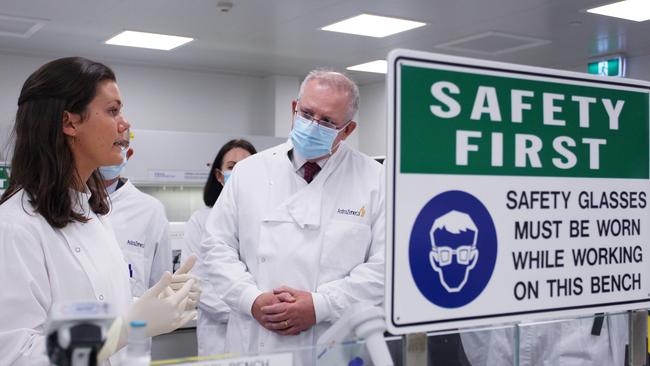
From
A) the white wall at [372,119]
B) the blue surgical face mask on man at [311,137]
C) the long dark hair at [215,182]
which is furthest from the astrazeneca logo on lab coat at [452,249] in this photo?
the white wall at [372,119]

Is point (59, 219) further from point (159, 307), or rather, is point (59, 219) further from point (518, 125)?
point (518, 125)

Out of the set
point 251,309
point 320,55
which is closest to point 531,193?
point 251,309

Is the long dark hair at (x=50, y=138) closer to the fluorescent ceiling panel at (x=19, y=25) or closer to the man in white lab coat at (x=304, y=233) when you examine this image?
the man in white lab coat at (x=304, y=233)

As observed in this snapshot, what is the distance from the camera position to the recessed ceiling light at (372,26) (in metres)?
5.37

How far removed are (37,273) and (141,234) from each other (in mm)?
1413

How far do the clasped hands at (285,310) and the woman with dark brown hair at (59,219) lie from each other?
42 centimetres

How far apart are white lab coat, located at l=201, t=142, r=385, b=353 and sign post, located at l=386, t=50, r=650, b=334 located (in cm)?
98

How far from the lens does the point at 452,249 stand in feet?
2.90

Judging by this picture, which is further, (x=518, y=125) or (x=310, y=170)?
(x=310, y=170)

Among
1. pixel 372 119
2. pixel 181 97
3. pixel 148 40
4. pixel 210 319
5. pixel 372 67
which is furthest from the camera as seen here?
pixel 372 119

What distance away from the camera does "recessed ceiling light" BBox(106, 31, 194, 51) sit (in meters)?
6.05

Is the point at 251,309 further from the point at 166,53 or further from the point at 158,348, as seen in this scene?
the point at 166,53

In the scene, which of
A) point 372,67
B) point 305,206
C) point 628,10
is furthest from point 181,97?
point 305,206

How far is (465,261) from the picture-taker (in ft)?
2.92
